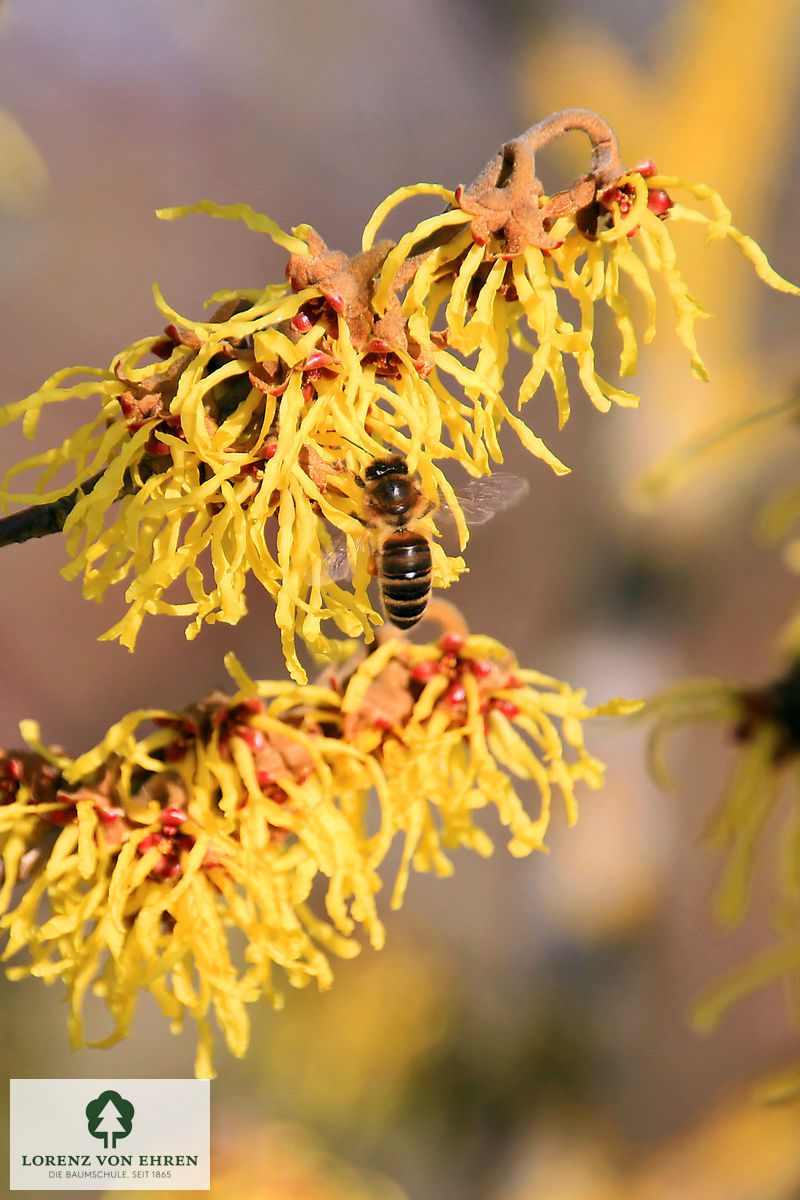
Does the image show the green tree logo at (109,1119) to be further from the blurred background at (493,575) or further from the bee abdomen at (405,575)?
the bee abdomen at (405,575)

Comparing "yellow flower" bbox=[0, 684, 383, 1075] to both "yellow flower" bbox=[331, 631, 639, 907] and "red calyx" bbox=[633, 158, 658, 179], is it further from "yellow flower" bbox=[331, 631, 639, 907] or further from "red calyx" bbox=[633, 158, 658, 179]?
"red calyx" bbox=[633, 158, 658, 179]

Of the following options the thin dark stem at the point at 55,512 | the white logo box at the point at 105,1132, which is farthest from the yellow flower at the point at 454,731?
the white logo box at the point at 105,1132

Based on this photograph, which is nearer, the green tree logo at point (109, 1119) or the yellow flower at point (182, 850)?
the yellow flower at point (182, 850)

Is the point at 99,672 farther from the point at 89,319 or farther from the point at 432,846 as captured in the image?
the point at 432,846

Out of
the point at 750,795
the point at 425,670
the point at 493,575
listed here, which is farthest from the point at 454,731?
the point at 493,575

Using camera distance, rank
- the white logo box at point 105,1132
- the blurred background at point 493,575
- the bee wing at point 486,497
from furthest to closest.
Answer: the blurred background at point 493,575 < the white logo box at point 105,1132 < the bee wing at point 486,497
